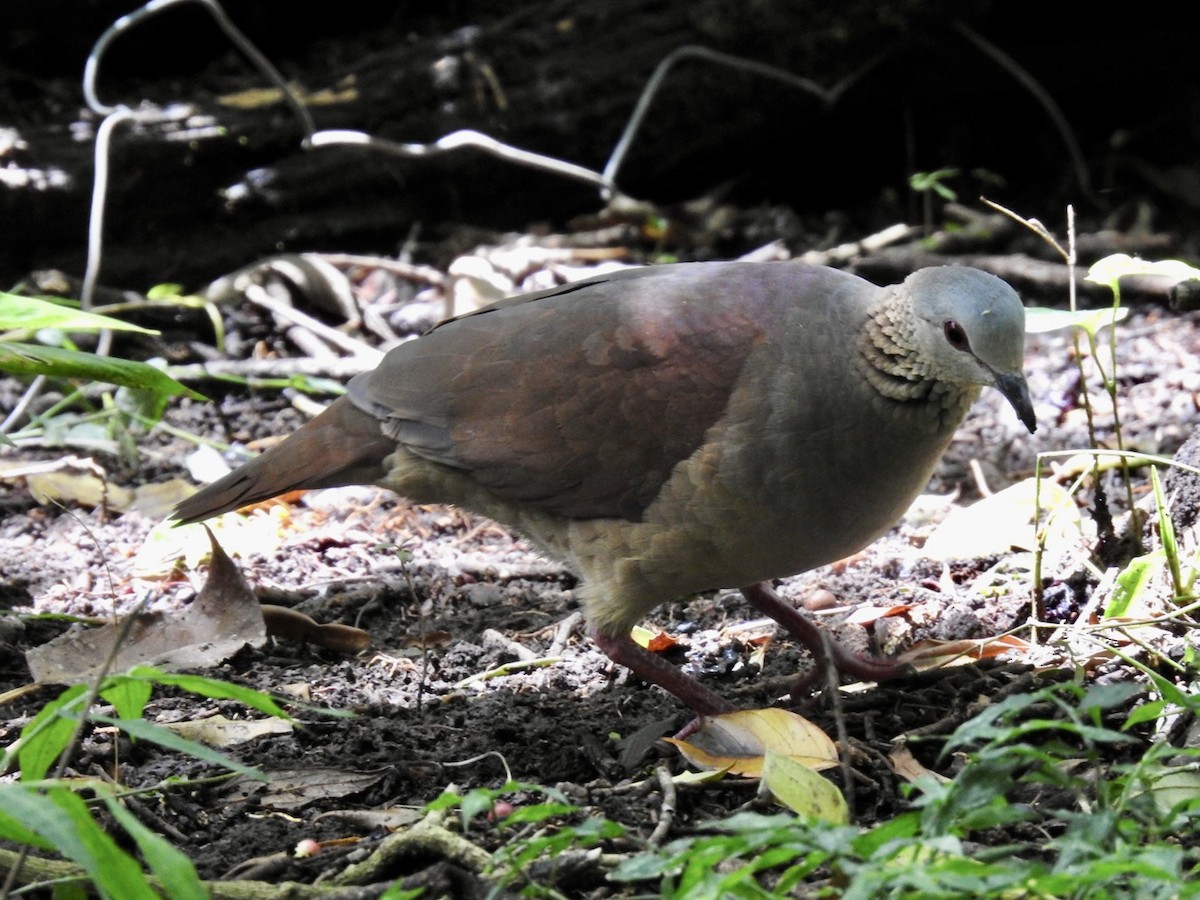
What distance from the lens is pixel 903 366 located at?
119 inches

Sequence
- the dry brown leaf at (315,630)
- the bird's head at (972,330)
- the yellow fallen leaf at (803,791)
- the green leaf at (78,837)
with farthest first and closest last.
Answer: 1. the dry brown leaf at (315,630)
2. the bird's head at (972,330)
3. the yellow fallen leaf at (803,791)
4. the green leaf at (78,837)

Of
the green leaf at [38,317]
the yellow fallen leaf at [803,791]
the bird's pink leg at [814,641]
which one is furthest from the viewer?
the bird's pink leg at [814,641]

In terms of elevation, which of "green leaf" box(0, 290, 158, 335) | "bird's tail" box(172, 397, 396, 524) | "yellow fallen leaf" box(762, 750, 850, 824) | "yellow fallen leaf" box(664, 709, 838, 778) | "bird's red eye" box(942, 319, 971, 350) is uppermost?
"green leaf" box(0, 290, 158, 335)

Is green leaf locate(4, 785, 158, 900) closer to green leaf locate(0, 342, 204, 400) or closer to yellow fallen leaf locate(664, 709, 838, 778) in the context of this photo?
green leaf locate(0, 342, 204, 400)

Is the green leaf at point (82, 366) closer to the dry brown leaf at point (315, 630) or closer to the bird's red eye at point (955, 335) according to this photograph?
the dry brown leaf at point (315, 630)

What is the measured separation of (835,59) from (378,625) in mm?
4255

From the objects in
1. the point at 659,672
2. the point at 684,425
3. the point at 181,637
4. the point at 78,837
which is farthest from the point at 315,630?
the point at 78,837

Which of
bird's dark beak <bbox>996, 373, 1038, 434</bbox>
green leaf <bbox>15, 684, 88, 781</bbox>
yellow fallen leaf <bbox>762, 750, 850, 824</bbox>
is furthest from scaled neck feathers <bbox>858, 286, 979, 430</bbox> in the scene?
green leaf <bbox>15, 684, 88, 781</bbox>

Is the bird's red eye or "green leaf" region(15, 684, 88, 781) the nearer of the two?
"green leaf" region(15, 684, 88, 781)

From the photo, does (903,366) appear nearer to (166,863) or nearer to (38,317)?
(38,317)

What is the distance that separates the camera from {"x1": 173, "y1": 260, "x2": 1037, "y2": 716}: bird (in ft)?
9.94

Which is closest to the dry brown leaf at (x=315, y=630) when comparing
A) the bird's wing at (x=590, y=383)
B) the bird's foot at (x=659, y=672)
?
the bird's wing at (x=590, y=383)

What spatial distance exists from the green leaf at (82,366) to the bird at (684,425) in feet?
3.34

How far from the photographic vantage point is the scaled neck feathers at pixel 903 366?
302 centimetres
